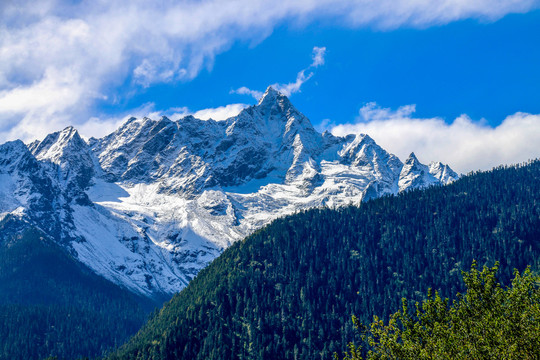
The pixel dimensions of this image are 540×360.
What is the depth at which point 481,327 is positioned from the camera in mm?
57000

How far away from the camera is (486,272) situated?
59.1 meters

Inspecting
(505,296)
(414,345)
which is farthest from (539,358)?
(414,345)

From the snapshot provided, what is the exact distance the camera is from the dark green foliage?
5412 cm

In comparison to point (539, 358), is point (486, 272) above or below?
above

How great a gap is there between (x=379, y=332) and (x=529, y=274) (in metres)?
15.7

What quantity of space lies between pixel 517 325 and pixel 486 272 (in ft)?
19.1

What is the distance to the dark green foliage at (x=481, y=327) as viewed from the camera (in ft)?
178

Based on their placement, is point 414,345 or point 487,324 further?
point 414,345

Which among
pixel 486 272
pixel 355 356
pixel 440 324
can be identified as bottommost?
pixel 355 356

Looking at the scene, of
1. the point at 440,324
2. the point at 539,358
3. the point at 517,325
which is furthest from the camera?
the point at 440,324

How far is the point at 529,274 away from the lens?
56.5 m

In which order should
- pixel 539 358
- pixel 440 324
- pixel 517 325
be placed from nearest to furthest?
pixel 539 358 < pixel 517 325 < pixel 440 324

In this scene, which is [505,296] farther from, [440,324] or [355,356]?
[355,356]

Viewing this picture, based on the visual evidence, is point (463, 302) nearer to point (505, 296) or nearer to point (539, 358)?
point (505, 296)
